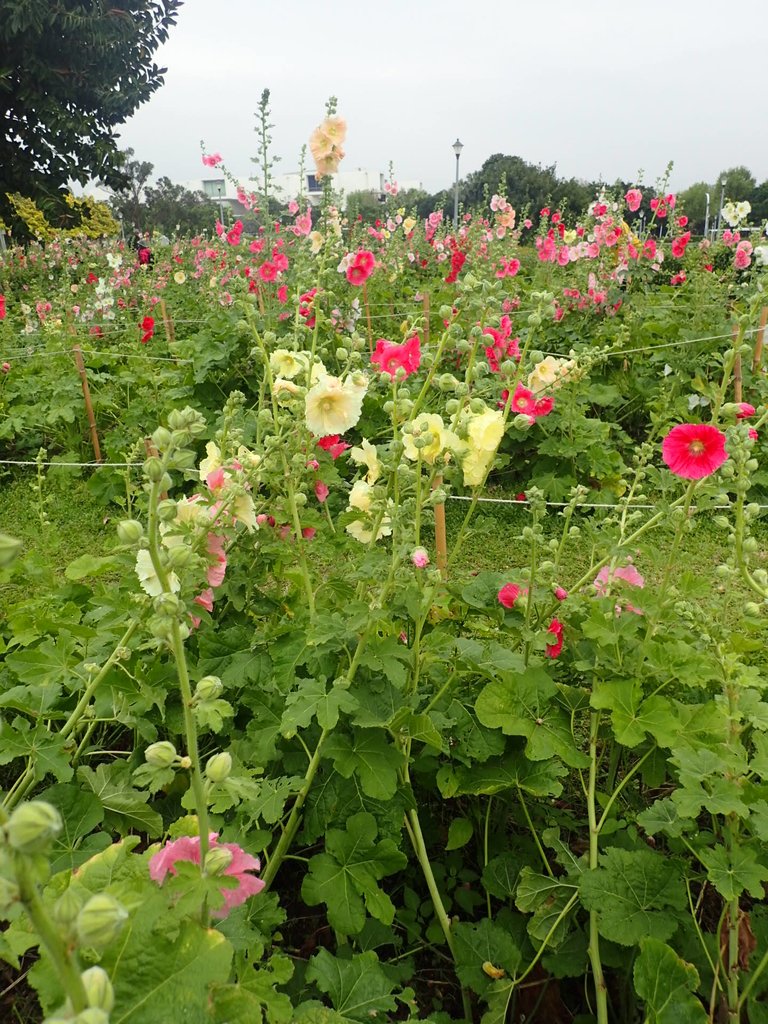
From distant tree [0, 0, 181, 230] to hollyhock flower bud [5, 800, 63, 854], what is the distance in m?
13.0

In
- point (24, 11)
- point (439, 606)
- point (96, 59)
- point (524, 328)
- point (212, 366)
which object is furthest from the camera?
point (96, 59)

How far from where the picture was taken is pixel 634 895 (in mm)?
1438

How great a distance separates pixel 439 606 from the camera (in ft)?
5.84

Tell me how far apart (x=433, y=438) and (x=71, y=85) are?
1336cm

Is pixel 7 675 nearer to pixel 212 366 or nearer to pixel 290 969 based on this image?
pixel 290 969

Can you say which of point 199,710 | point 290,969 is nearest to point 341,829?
point 290,969

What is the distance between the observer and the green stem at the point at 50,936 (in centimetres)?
53

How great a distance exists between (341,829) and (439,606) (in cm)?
55

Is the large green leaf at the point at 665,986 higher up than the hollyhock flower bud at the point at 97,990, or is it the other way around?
the hollyhock flower bud at the point at 97,990

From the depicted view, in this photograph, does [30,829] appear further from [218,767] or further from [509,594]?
[509,594]

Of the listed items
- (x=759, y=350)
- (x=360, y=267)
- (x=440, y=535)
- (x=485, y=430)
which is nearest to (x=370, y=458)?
(x=485, y=430)

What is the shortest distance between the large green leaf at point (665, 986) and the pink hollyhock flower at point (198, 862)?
68 cm

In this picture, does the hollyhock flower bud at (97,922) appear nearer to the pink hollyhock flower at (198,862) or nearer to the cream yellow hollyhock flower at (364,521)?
the pink hollyhock flower at (198,862)

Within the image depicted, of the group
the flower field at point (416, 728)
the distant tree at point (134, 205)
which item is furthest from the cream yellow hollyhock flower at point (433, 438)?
the distant tree at point (134, 205)
